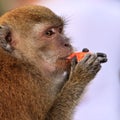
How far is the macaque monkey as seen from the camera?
120 inches

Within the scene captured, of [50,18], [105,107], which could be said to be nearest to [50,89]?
[50,18]

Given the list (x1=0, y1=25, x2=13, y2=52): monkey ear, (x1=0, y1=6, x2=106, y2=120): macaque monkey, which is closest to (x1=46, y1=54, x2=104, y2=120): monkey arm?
(x1=0, y1=6, x2=106, y2=120): macaque monkey

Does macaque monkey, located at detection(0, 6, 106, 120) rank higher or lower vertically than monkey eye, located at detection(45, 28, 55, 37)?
lower

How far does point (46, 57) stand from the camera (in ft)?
10.2

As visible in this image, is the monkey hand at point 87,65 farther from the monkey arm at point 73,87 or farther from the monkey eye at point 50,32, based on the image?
the monkey eye at point 50,32

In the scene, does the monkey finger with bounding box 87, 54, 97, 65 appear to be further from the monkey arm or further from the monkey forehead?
the monkey forehead

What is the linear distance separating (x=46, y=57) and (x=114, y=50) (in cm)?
136

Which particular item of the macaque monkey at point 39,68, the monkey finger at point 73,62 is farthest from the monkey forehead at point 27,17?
the monkey finger at point 73,62

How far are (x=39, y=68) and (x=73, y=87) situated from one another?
191 mm

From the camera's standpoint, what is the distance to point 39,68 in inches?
123

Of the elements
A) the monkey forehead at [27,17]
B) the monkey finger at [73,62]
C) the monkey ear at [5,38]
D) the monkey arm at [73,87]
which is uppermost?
the monkey forehead at [27,17]

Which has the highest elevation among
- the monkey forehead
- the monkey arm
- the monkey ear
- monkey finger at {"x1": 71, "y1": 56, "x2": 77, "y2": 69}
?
the monkey forehead

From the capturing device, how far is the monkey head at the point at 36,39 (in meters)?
3.10

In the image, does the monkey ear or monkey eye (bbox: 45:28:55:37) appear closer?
the monkey ear
